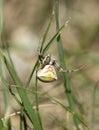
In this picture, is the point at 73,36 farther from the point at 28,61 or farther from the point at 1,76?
the point at 1,76

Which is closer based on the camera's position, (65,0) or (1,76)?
(1,76)

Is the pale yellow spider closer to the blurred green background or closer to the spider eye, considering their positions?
the spider eye

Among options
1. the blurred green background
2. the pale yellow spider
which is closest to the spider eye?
the pale yellow spider

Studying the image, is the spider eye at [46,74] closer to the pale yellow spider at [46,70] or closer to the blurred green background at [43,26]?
the pale yellow spider at [46,70]

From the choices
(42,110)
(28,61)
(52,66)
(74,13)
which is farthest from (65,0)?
(52,66)

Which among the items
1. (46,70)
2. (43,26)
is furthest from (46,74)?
(43,26)

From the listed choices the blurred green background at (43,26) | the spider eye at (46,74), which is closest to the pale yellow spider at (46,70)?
the spider eye at (46,74)

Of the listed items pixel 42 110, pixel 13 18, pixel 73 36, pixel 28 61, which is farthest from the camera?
pixel 13 18

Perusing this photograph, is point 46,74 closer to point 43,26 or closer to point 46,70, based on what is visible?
point 46,70

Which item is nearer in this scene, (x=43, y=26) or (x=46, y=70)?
(x=46, y=70)
